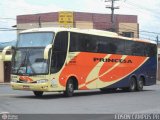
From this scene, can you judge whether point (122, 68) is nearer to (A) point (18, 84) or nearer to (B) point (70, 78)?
(B) point (70, 78)

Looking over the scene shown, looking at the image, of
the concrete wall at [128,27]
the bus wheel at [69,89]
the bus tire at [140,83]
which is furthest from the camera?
the concrete wall at [128,27]

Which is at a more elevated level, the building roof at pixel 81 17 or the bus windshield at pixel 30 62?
the building roof at pixel 81 17

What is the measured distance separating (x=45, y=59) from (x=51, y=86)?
1387 millimetres

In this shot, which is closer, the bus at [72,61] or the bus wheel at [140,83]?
the bus at [72,61]

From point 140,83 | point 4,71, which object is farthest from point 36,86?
point 4,71

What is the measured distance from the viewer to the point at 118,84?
31.7 meters

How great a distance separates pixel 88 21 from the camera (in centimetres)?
8500

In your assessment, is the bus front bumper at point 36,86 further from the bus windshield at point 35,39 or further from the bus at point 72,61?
the bus windshield at point 35,39

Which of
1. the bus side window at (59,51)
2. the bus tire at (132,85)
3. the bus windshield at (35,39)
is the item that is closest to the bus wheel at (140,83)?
the bus tire at (132,85)

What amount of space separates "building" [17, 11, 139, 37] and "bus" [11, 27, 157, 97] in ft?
162

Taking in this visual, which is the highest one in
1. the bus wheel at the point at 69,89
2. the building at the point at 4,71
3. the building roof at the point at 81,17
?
the building roof at the point at 81,17

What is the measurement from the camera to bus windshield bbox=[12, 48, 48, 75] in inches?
967

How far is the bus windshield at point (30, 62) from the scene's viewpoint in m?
24.6

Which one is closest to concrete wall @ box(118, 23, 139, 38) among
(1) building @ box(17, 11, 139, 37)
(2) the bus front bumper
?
(1) building @ box(17, 11, 139, 37)
